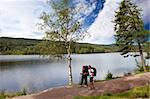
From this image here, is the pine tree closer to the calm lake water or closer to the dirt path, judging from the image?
the calm lake water

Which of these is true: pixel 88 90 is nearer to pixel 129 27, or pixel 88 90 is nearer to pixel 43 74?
pixel 129 27

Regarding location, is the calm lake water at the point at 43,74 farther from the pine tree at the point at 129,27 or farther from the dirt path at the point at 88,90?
the dirt path at the point at 88,90

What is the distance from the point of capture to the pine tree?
21.3 m

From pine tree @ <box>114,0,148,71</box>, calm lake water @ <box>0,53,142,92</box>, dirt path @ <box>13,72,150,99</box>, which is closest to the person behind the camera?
dirt path @ <box>13,72,150,99</box>

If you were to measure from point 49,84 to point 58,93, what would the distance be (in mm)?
14038

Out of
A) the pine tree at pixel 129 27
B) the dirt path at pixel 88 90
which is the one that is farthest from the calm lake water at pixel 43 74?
the dirt path at pixel 88 90

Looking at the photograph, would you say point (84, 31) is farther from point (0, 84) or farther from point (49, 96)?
point (0, 84)

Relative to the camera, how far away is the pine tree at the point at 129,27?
21344mm

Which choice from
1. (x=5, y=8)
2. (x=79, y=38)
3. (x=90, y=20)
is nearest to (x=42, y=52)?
(x=79, y=38)

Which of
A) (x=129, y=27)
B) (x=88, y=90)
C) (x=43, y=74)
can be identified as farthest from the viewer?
(x=43, y=74)

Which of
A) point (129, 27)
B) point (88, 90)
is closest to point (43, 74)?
point (129, 27)

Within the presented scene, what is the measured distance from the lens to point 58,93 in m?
12.0

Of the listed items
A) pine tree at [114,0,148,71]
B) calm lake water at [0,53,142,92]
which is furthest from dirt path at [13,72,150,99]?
pine tree at [114,0,148,71]

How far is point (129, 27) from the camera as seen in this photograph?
→ 21812mm
